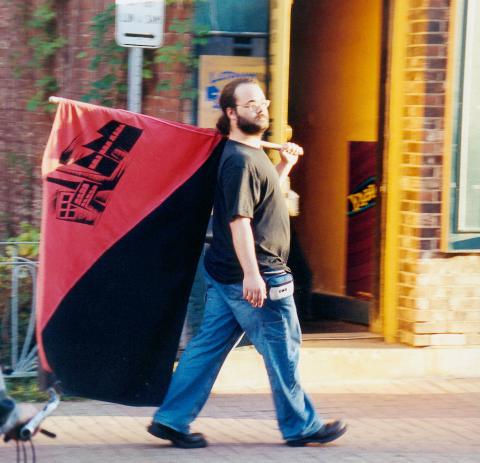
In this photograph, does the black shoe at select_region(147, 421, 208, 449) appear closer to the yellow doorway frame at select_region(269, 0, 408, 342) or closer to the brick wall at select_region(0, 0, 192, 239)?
the yellow doorway frame at select_region(269, 0, 408, 342)

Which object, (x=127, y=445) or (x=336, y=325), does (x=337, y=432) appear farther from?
(x=336, y=325)

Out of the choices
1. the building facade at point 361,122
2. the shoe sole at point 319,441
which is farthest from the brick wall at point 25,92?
the shoe sole at point 319,441

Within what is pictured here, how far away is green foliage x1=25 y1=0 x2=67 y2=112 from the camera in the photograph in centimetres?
863

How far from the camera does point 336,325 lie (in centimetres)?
888

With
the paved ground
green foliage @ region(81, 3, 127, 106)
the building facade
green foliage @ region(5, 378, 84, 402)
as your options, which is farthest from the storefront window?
green foliage @ region(5, 378, 84, 402)

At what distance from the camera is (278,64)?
717cm

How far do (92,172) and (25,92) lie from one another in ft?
13.1

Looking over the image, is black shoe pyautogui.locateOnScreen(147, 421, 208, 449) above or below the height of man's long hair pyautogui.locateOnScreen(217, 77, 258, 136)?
below

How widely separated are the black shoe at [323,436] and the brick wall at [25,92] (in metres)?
3.18

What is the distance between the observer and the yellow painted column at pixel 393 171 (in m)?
7.75

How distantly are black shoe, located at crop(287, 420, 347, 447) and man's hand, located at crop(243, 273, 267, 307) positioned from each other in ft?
2.65

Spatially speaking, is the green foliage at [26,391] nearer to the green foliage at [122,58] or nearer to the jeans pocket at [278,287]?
the jeans pocket at [278,287]

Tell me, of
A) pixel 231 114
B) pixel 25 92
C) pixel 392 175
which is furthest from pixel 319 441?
pixel 25 92

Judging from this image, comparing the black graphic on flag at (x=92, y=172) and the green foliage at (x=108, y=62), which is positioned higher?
the green foliage at (x=108, y=62)
